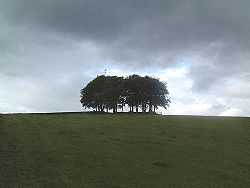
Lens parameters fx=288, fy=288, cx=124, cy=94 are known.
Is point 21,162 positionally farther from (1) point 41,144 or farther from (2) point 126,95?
(2) point 126,95

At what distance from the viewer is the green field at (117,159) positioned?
16609 millimetres

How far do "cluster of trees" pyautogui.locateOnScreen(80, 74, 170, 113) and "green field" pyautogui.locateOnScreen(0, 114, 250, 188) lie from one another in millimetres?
69435

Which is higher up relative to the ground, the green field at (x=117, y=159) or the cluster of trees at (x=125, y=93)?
the cluster of trees at (x=125, y=93)

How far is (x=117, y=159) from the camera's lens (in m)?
20.3

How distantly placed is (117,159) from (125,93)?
276 feet

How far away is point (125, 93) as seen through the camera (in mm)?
→ 104188

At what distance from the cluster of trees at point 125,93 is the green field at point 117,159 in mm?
69435

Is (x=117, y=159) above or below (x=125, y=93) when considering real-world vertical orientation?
below

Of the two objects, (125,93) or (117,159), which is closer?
(117,159)

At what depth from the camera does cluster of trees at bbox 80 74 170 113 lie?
10069 cm

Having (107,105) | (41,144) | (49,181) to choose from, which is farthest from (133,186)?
(107,105)

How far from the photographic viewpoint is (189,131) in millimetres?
35062

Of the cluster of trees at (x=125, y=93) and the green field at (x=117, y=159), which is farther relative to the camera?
the cluster of trees at (x=125, y=93)

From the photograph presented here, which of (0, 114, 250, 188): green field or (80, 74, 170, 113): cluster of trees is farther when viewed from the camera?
(80, 74, 170, 113): cluster of trees
